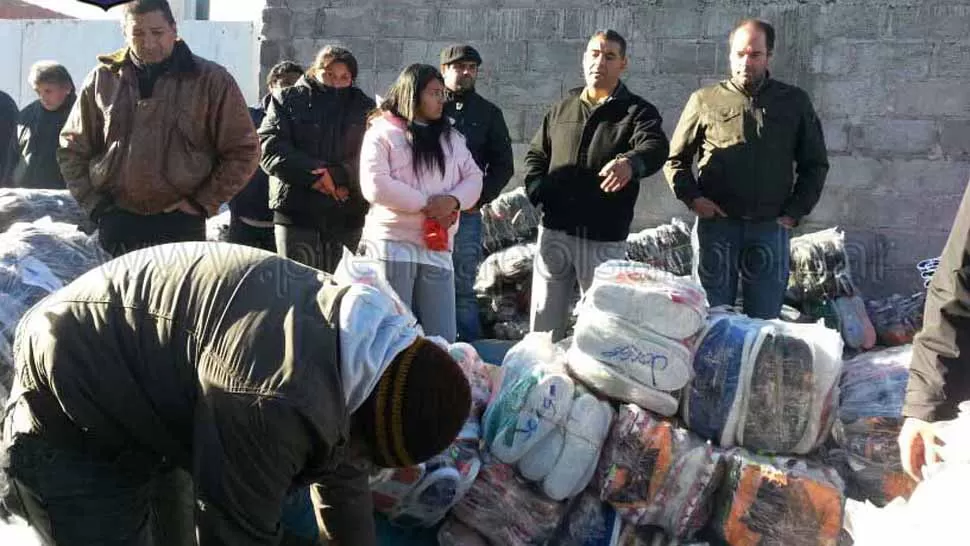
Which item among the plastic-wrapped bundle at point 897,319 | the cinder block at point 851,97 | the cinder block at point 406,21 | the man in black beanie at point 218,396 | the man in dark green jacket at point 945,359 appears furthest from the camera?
the cinder block at point 406,21

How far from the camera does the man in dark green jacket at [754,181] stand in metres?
4.25

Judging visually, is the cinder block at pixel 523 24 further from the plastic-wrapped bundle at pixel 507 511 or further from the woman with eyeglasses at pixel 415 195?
the plastic-wrapped bundle at pixel 507 511

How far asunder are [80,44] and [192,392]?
9203 mm

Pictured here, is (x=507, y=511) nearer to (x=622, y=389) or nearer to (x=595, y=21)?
(x=622, y=389)

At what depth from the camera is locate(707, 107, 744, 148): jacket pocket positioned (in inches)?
169

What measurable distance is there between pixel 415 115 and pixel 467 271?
1.27m

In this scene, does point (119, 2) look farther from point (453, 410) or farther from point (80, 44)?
point (80, 44)

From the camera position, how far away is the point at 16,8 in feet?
62.3

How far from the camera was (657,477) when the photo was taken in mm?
3012

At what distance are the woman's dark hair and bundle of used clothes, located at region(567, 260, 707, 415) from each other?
1.13m

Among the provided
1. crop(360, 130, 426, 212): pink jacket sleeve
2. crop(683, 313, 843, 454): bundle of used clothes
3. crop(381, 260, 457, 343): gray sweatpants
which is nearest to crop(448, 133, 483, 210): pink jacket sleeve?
crop(360, 130, 426, 212): pink jacket sleeve

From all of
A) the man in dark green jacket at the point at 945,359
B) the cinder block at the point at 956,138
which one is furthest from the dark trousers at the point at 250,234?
the cinder block at the point at 956,138

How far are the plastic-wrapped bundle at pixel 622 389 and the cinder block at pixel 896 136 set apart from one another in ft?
10.3

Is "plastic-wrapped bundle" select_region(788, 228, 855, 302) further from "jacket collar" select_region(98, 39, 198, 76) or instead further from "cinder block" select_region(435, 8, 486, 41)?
"jacket collar" select_region(98, 39, 198, 76)
